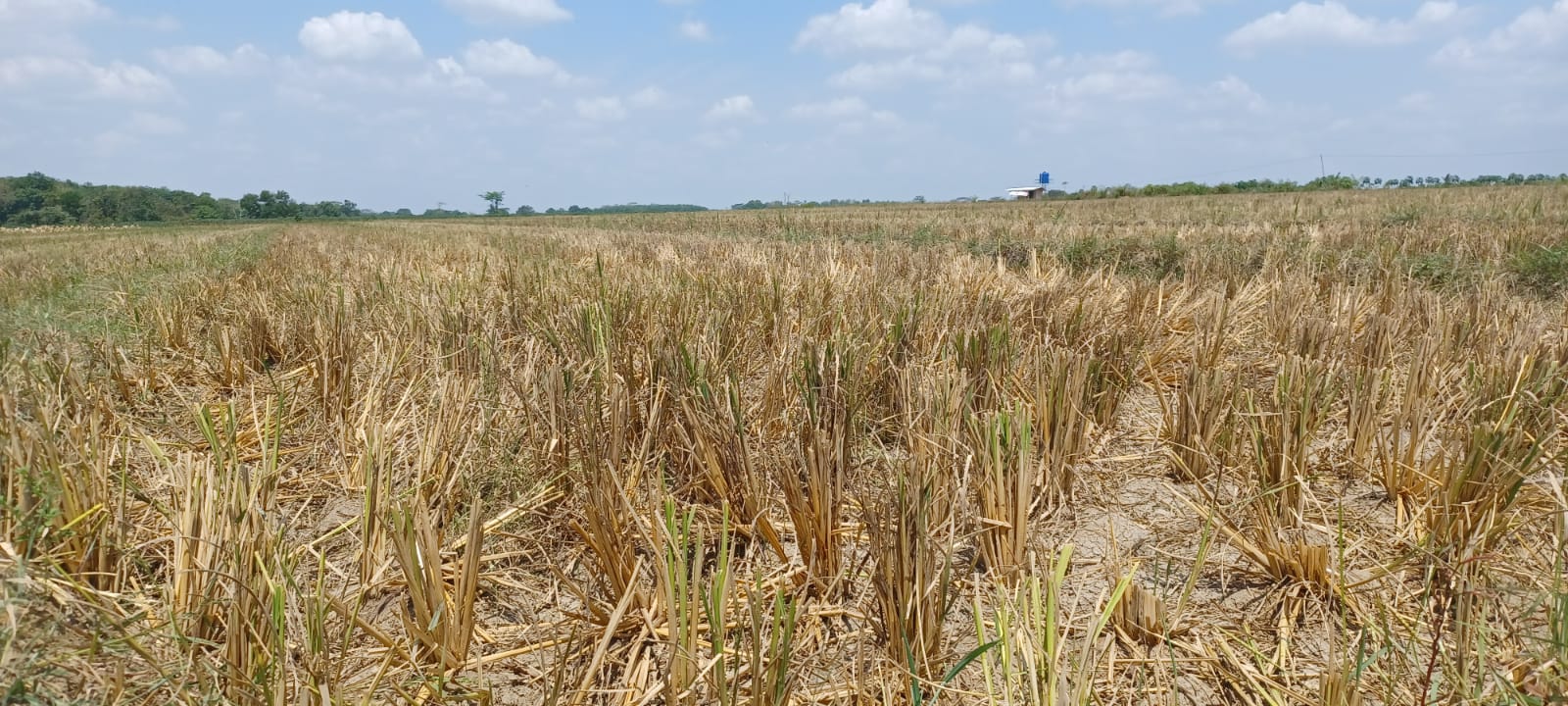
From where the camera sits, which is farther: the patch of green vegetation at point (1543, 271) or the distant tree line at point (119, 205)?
the distant tree line at point (119, 205)

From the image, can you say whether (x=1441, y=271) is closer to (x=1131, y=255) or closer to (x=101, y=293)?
(x=1131, y=255)

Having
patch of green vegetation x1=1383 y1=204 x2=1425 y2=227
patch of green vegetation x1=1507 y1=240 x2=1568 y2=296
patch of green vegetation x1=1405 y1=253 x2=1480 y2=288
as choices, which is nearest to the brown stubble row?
patch of green vegetation x1=1405 y1=253 x2=1480 y2=288

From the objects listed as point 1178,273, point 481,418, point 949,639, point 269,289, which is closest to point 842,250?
point 1178,273

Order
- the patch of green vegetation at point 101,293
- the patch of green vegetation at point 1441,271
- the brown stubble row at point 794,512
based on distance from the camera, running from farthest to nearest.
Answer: the patch of green vegetation at point 1441,271, the patch of green vegetation at point 101,293, the brown stubble row at point 794,512

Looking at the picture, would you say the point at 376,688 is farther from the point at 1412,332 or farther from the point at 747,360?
the point at 1412,332

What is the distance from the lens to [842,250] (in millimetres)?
6477

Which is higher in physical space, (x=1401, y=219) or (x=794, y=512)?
(x=1401, y=219)

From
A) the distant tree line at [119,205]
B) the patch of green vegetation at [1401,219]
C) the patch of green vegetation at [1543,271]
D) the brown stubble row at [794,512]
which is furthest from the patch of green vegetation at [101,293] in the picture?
the distant tree line at [119,205]

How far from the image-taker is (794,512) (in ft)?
5.61

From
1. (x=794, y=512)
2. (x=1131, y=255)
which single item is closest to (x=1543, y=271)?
(x=1131, y=255)

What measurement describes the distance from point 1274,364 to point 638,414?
8.52 feet

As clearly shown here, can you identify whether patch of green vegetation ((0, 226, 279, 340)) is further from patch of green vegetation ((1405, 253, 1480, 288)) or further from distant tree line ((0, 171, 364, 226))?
distant tree line ((0, 171, 364, 226))

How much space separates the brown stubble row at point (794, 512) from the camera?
1223 millimetres

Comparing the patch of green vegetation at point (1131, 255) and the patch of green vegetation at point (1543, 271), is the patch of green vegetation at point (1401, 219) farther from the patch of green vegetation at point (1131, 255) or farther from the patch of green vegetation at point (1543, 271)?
the patch of green vegetation at point (1543, 271)
